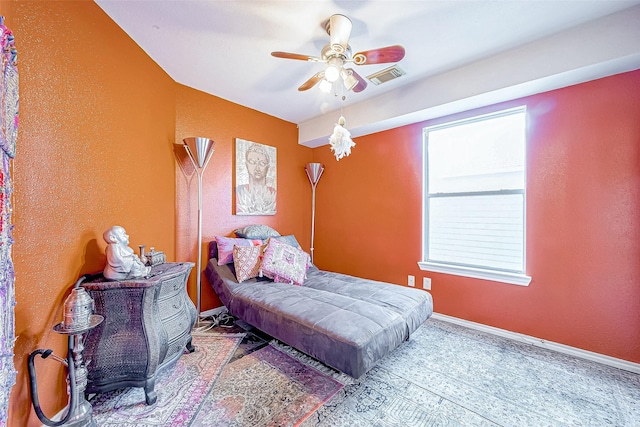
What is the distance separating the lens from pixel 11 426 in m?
1.16

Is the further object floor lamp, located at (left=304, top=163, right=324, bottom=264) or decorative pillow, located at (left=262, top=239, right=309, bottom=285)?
floor lamp, located at (left=304, top=163, right=324, bottom=264)

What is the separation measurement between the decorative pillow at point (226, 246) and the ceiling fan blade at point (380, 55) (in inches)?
84.8

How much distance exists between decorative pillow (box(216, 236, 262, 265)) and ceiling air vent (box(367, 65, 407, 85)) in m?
2.25

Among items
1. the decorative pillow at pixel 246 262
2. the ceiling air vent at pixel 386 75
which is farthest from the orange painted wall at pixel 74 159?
the ceiling air vent at pixel 386 75

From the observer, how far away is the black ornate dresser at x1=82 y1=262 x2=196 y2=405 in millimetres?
1473

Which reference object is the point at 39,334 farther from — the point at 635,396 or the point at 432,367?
the point at 635,396

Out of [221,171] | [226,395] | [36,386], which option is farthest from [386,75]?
[36,386]

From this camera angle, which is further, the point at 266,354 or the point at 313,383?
the point at 266,354

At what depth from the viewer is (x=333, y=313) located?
71.9 inches

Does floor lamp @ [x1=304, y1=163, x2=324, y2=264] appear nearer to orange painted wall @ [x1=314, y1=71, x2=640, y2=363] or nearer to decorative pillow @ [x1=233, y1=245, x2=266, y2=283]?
decorative pillow @ [x1=233, y1=245, x2=266, y2=283]

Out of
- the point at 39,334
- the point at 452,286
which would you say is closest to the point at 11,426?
the point at 39,334

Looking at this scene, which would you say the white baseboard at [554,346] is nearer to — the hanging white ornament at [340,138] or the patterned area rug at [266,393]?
the patterned area rug at [266,393]

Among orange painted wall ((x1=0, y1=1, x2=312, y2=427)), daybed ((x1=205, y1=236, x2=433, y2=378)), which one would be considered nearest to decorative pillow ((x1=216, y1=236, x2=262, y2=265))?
daybed ((x1=205, y1=236, x2=433, y2=378))

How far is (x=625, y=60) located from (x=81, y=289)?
12.4 feet
